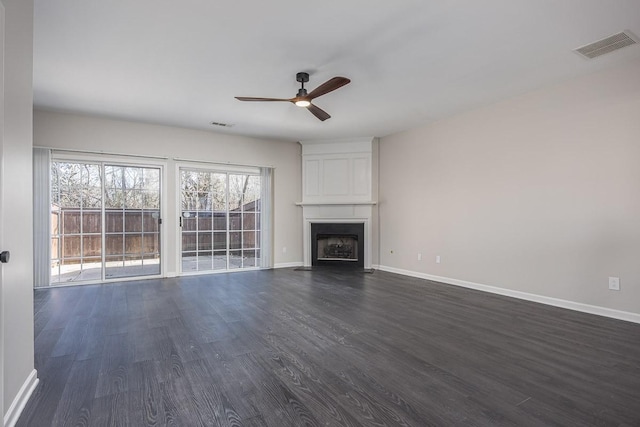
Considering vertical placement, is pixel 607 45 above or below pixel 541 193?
above

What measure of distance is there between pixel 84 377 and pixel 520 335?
342 centimetres

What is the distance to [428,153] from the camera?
5.61m

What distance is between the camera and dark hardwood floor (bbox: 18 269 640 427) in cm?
178

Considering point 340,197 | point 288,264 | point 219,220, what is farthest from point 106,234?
point 340,197

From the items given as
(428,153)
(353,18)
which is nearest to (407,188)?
(428,153)

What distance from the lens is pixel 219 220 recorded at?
621 cm

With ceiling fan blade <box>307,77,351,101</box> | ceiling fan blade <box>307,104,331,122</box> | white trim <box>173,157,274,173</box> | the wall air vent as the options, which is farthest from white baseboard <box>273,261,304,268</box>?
ceiling fan blade <box>307,77,351,101</box>

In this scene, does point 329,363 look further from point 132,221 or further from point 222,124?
point 132,221

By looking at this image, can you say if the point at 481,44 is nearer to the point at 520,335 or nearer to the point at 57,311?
the point at 520,335

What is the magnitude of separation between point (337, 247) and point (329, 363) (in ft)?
15.0

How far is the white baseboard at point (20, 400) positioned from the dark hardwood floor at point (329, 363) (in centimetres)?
4

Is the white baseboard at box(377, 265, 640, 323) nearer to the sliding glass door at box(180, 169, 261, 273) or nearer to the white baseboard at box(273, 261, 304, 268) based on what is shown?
the white baseboard at box(273, 261, 304, 268)

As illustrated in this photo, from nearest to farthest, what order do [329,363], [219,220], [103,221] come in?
[329,363] → [103,221] → [219,220]

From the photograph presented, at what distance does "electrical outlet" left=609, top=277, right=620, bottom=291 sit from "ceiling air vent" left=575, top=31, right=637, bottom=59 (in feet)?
7.39
